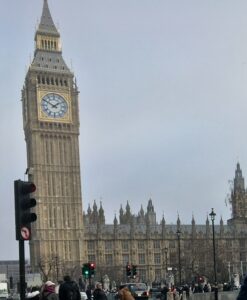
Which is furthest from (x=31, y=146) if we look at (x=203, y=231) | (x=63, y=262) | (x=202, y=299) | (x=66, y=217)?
(x=202, y=299)

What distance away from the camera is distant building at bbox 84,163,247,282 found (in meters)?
116

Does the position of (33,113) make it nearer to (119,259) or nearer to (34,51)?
(34,51)

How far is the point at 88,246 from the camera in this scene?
121000 millimetres

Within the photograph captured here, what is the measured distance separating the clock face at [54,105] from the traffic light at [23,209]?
348 ft

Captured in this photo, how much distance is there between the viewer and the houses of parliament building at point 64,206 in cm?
11300

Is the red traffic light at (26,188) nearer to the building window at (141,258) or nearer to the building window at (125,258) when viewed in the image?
the building window at (125,258)

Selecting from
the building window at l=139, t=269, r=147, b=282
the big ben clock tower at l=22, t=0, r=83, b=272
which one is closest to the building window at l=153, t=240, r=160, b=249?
the building window at l=139, t=269, r=147, b=282

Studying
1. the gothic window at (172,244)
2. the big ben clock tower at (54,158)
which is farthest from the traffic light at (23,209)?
the gothic window at (172,244)

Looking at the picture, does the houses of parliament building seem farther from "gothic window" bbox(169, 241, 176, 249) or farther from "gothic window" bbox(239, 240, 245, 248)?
"gothic window" bbox(239, 240, 245, 248)

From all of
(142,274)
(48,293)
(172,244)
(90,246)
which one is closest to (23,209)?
(48,293)

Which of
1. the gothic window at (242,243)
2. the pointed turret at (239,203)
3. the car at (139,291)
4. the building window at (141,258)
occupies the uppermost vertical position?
the pointed turret at (239,203)

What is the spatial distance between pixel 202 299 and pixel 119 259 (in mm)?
91134

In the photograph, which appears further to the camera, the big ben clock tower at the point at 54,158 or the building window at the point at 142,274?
the building window at the point at 142,274

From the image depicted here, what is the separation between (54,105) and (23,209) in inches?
4220
